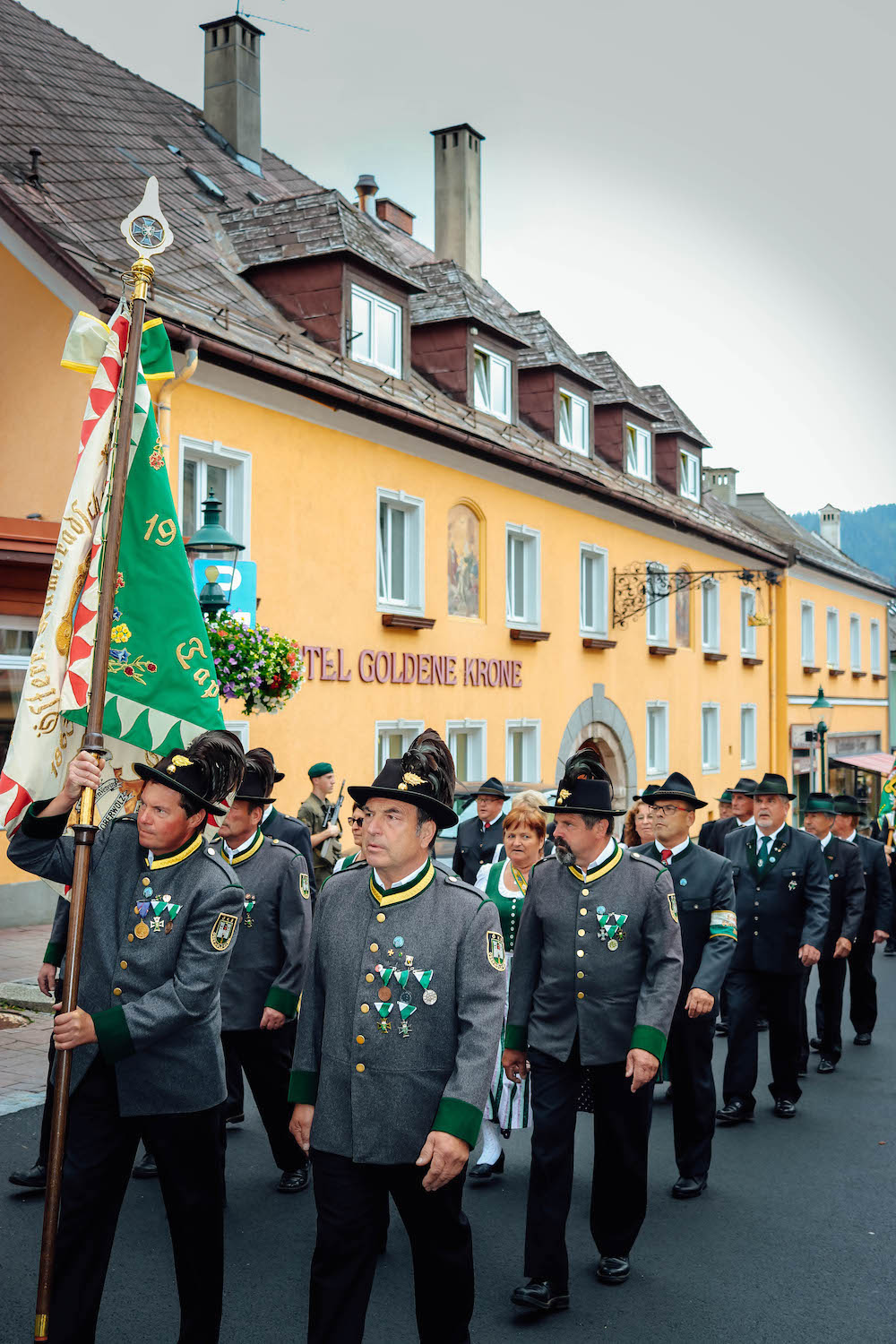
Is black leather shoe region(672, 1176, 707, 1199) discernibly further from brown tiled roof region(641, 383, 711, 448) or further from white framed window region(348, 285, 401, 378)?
brown tiled roof region(641, 383, 711, 448)

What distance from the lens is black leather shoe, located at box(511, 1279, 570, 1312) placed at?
4.57 m

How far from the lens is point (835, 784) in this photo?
3603cm

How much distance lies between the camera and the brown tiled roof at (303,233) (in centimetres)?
1677

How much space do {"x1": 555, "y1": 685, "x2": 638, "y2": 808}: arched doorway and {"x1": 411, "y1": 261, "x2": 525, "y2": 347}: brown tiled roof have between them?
6257 mm

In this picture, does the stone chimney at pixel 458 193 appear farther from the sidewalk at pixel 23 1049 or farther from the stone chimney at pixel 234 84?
the sidewalk at pixel 23 1049

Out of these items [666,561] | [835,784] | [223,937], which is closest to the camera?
[223,937]

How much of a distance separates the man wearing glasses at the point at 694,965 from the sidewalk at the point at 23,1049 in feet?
11.0

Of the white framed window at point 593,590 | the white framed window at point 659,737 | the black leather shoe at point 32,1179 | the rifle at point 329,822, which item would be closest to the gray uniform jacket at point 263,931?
the black leather shoe at point 32,1179

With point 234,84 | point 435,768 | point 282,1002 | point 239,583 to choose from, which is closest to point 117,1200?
point 282,1002

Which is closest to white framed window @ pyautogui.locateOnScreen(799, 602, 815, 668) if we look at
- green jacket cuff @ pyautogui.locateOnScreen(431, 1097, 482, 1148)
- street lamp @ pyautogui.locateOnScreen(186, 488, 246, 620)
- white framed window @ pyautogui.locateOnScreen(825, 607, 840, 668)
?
white framed window @ pyautogui.locateOnScreen(825, 607, 840, 668)

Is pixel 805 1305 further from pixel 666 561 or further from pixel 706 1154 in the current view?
pixel 666 561

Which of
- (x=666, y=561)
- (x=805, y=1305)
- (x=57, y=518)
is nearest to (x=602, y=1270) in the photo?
(x=805, y=1305)

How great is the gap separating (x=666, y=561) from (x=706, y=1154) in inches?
787

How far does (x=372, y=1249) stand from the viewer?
11.9 ft
